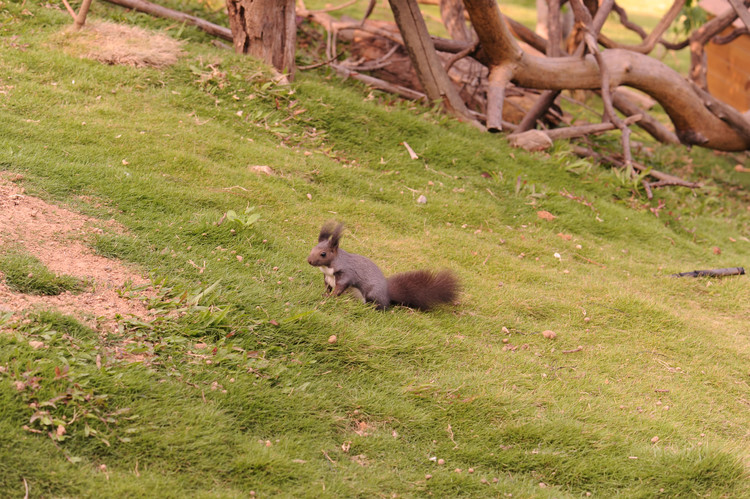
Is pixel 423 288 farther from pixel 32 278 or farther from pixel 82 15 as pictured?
pixel 82 15

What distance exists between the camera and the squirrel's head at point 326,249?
4391 mm

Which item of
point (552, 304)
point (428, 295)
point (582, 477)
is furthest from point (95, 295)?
point (552, 304)

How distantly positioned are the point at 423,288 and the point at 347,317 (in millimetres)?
581

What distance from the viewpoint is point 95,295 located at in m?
3.89

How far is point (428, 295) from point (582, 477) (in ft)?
4.98

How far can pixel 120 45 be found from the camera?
741 cm

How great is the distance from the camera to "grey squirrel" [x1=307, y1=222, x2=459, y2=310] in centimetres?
444

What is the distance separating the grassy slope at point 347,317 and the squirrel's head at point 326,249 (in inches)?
9.6

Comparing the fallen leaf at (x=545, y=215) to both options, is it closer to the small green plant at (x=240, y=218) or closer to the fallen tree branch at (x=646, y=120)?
the small green plant at (x=240, y=218)

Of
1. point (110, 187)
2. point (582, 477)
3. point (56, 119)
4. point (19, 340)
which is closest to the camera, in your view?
point (19, 340)

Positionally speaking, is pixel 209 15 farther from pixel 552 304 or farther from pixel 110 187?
pixel 552 304

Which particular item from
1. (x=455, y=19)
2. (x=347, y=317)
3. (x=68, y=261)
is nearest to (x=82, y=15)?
(x=68, y=261)

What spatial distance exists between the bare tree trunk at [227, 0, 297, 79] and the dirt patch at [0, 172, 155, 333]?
3536 mm

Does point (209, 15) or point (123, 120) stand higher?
point (209, 15)
